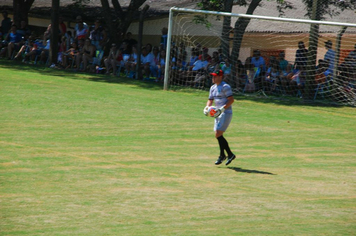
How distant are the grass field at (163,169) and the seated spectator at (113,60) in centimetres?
610

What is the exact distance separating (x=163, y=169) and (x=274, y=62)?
13405 mm

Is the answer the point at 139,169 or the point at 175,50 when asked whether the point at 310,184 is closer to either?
the point at 139,169

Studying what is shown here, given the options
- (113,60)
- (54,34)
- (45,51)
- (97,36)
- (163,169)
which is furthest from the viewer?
(45,51)

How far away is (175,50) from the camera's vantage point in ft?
77.2

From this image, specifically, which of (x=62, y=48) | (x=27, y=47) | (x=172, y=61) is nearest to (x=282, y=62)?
(x=172, y=61)

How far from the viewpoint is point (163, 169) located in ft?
32.4

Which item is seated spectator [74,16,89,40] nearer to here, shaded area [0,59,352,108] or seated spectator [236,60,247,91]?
shaded area [0,59,352,108]

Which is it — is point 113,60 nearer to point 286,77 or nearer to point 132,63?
point 132,63

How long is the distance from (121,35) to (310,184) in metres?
19.6

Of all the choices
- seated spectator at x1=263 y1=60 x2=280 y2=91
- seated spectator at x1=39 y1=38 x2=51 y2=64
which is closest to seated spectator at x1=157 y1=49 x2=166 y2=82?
seated spectator at x1=263 y1=60 x2=280 y2=91

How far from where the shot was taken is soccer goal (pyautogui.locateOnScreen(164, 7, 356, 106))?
20.6 meters

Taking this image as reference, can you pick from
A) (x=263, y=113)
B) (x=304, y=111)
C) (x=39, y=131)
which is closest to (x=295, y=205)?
(x=39, y=131)

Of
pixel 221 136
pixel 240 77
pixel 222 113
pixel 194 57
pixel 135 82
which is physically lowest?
pixel 221 136

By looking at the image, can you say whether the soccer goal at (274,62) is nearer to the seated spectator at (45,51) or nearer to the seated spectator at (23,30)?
the seated spectator at (45,51)
